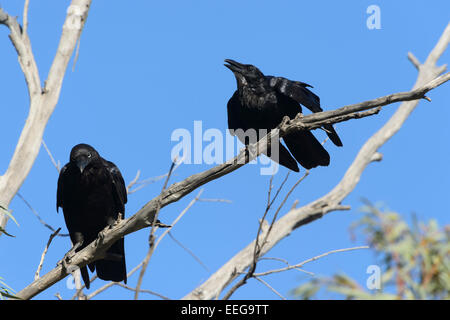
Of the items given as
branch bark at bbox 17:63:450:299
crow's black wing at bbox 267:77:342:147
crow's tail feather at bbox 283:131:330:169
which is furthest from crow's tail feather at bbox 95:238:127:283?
crow's black wing at bbox 267:77:342:147

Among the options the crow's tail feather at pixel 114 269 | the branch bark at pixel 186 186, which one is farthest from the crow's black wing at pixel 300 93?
the crow's tail feather at pixel 114 269

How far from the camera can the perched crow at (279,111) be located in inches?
256

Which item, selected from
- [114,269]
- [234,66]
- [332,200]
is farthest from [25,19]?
[332,200]

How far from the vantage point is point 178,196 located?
14.4 ft

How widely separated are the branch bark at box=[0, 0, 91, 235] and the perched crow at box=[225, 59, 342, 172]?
2.50 metres

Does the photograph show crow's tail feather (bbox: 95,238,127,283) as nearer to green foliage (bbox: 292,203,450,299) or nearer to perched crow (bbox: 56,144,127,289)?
perched crow (bbox: 56,144,127,289)

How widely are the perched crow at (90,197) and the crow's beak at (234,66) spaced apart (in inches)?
72.0

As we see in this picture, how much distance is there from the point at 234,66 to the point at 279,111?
90cm

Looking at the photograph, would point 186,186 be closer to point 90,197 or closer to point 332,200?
point 90,197

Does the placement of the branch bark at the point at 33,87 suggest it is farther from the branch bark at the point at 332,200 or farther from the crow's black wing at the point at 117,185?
the branch bark at the point at 332,200

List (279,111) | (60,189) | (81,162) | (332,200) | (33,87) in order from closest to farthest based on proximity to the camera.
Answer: (81,162) < (60,189) < (279,111) < (33,87) < (332,200)

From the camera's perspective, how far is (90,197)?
6035 millimetres

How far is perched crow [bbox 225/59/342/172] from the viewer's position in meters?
6.51
